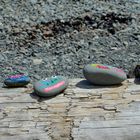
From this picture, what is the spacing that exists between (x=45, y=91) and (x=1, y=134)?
0.84 ft

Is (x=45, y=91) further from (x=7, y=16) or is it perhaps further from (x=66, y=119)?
(x=7, y=16)

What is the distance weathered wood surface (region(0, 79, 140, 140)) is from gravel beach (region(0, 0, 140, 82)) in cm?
98

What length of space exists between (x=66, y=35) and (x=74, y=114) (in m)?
1.59

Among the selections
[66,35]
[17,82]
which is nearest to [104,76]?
[17,82]

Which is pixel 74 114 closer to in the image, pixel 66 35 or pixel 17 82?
pixel 17 82

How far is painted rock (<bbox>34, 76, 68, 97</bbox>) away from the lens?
5.14 ft

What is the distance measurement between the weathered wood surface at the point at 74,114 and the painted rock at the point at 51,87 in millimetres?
18

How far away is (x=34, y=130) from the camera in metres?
1.37

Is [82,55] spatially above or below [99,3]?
below

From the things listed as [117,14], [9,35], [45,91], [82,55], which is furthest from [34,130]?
[117,14]

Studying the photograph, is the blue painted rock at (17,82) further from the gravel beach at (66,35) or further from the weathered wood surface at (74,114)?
the gravel beach at (66,35)

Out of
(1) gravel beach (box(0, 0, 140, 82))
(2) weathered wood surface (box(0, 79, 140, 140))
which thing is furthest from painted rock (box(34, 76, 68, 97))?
(1) gravel beach (box(0, 0, 140, 82))

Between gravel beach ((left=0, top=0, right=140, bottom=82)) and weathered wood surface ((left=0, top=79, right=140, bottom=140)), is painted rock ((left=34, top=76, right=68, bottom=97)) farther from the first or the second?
gravel beach ((left=0, top=0, right=140, bottom=82))

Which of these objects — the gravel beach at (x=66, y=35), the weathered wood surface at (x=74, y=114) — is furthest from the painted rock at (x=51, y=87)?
the gravel beach at (x=66, y=35)
